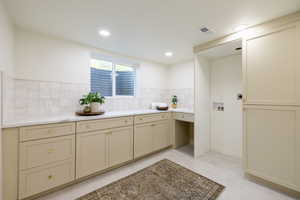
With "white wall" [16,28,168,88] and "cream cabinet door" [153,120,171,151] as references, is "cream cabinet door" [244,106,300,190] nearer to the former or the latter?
"cream cabinet door" [153,120,171,151]

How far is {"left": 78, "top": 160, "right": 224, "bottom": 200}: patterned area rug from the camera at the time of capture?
5.17 feet

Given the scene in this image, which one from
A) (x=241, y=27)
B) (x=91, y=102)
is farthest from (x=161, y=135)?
(x=241, y=27)

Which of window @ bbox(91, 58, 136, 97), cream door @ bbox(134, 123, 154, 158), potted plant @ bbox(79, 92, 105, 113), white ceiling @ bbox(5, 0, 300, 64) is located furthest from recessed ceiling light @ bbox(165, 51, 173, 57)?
potted plant @ bbox(79, 92, 105, 113)

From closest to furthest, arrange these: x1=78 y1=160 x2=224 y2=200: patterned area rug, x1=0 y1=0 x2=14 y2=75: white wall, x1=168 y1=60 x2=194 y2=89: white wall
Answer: x1=0 y1=0 x2=14 y2=75: white wall, x1=78 y1=160 x2=224 y2=200: patterned area rug, x1=168 y1=60 x2=194 y2=89: white wall

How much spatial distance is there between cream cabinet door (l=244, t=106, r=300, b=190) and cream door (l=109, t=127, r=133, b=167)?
185 cm

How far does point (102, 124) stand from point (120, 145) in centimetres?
51

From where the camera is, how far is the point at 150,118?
8.71 feet

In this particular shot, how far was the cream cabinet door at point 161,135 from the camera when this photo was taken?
2.74 meters

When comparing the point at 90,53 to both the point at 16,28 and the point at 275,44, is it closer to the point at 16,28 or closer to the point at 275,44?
the point at 16,28

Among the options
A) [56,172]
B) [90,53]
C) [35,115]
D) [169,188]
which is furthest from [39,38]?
[169,188]

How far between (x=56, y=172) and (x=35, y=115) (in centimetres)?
92

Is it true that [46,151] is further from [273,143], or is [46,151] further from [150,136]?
[273,143]

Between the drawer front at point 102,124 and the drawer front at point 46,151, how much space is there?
17 cm

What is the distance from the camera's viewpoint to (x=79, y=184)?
1.80 meters
